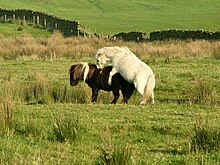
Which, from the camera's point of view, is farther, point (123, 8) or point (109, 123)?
point (123, 8)

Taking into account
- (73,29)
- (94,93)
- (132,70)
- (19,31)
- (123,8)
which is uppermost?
(123,8)

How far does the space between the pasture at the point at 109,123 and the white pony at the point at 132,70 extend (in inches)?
25.3

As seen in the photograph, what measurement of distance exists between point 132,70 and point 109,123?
11.2 feet

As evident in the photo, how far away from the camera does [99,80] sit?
15.4 meters

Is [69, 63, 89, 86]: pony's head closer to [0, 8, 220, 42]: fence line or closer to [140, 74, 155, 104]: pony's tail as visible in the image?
[140, 74, 155, 104]: pony's tail

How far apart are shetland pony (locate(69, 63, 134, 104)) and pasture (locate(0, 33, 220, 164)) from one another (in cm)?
53

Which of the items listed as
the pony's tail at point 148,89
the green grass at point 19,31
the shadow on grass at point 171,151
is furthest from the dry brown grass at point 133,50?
the shadow on grass at point 171,151

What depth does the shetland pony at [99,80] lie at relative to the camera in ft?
49.3

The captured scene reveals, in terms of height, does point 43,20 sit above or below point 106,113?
above

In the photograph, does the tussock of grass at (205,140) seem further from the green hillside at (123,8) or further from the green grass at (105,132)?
the green hillside at (123,8)

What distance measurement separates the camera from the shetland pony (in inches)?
591

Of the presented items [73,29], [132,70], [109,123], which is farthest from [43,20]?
[109,123]

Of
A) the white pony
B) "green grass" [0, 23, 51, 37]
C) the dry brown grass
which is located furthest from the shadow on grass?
"green grass" [0, 23, 51, 37]

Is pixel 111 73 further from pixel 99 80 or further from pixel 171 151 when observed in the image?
pixel 171 151
